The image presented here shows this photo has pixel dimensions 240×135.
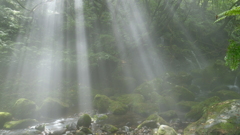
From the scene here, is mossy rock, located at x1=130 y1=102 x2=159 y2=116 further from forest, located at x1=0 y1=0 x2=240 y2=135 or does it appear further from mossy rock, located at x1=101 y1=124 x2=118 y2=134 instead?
mossy rock, located at x1=101 y1=124 x2=118 y2=134

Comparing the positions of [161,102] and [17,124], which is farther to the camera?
[161,102]

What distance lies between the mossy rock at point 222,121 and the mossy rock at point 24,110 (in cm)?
777

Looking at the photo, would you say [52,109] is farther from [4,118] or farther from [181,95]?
[181,95]

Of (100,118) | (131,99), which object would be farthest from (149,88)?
(100,118)

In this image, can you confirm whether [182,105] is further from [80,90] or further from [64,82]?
[64,82]

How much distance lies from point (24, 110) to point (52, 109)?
1.42 meters

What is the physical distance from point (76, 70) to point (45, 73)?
100 inches

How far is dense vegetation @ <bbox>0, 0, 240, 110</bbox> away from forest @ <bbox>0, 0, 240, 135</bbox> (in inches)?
3.7

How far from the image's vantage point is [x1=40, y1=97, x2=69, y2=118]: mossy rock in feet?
31.2

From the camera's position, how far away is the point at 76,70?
15.1 meters

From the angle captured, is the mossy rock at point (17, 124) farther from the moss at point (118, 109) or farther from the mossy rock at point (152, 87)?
the mossy rock at point (152, 87)

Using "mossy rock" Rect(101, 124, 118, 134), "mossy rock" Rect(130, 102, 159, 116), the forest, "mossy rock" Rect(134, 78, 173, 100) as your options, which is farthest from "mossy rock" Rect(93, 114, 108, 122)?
"mossy rock" Rect(134, 78, 173, 100)

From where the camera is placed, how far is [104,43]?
16812mm

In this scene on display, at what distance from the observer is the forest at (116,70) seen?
7512 millimetres
